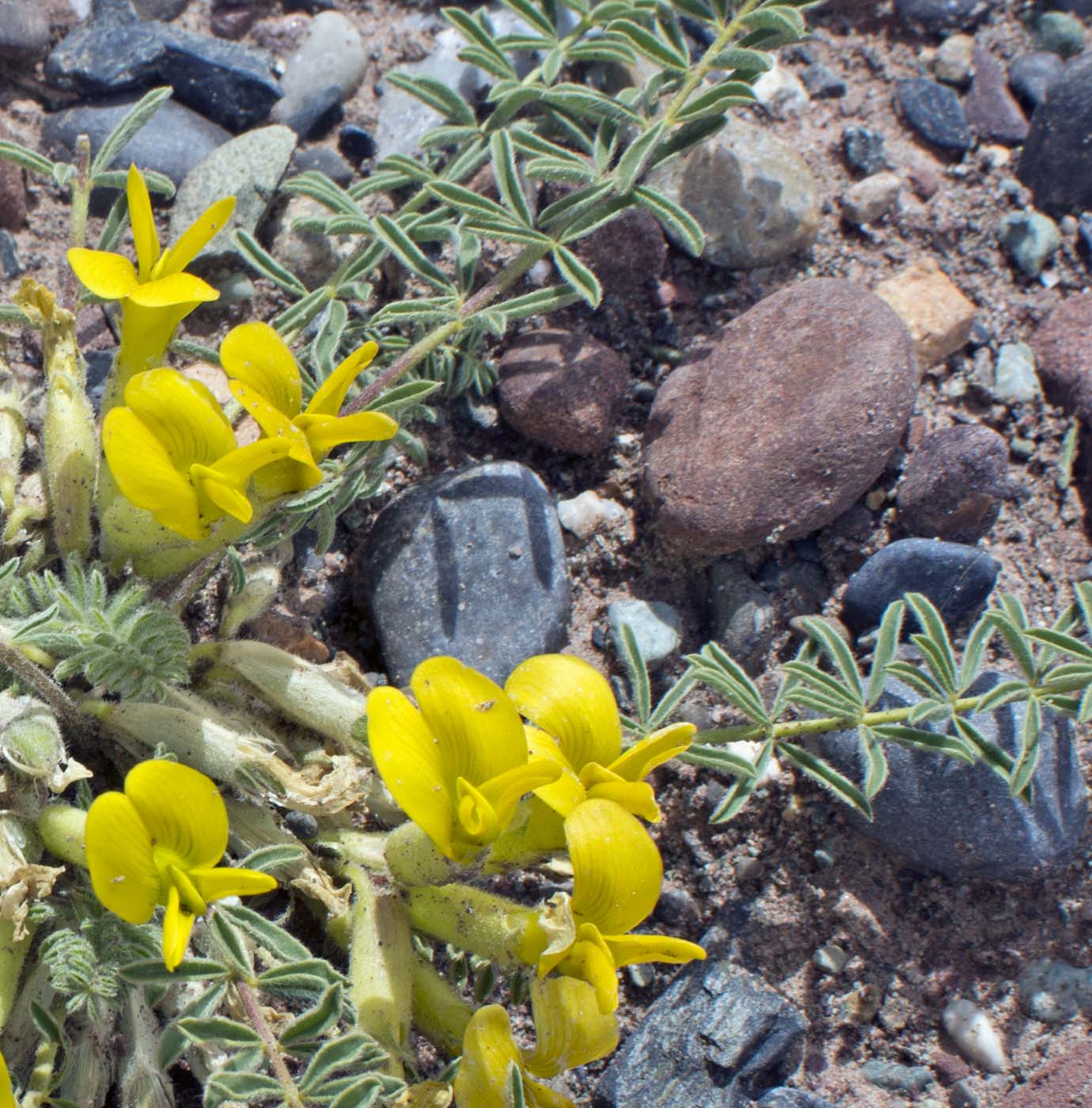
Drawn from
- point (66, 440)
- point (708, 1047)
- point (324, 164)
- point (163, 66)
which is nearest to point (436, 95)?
point (324, 164)

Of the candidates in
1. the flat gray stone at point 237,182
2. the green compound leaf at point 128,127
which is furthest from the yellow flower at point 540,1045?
the flat gray stone at point 237,182

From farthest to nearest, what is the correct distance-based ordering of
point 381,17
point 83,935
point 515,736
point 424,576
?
point 381,17
point 424,576
point 83,935
point 515,736

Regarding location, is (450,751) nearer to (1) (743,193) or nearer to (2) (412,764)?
(2) (412,764)

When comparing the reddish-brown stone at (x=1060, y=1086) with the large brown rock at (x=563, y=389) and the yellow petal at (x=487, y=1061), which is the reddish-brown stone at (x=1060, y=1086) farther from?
the large brown rock at (x=563, y=389)

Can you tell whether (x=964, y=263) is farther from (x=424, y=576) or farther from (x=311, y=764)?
(x=311, y=764)

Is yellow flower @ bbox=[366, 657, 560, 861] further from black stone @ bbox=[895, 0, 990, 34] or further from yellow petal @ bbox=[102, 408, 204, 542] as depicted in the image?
black stone @ bbox=[895, 0, 990, 34]

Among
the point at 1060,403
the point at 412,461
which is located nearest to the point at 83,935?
the point at 412,461

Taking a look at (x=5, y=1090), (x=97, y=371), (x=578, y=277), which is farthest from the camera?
(x=97, y=371)
